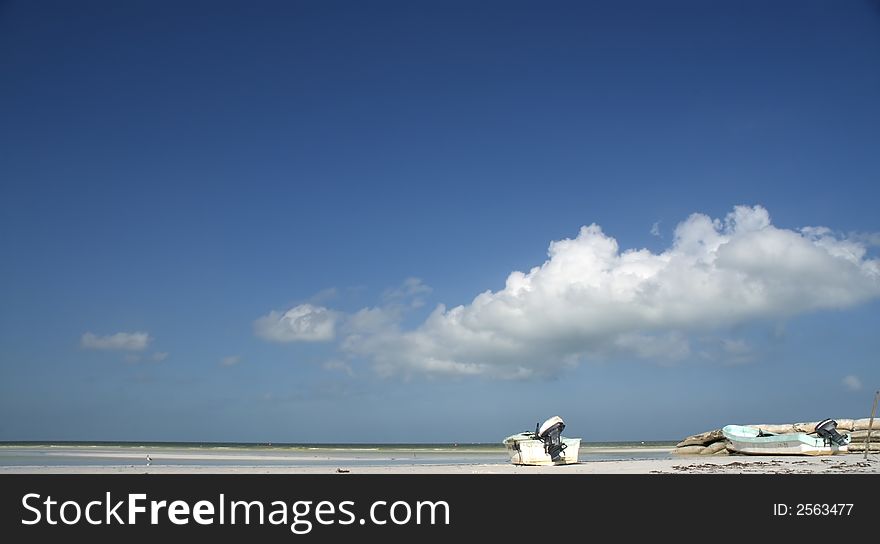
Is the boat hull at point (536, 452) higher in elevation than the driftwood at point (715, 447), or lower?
higher

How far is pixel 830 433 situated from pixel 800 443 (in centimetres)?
193

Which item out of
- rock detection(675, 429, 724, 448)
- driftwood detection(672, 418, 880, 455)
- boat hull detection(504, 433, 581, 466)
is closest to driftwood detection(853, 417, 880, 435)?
driftwood detection(672, 418, 880, 455)

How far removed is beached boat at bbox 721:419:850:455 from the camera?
35.1 metres

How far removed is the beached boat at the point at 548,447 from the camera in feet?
103

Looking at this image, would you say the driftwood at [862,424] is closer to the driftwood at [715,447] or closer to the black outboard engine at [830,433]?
the black outboard engine at [830,433]

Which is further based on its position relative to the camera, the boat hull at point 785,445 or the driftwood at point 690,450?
the driftwood at point 690,450

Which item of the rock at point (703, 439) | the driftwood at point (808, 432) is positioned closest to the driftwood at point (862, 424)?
the driftwood at point (808, 432)

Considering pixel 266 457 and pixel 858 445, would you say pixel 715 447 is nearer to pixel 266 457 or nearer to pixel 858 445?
pixel 858 445

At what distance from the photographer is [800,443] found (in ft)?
116

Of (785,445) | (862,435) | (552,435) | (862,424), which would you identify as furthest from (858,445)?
(552,435)

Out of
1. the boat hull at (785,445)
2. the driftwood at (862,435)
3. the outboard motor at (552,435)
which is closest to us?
the outboard motor at (552,435)
